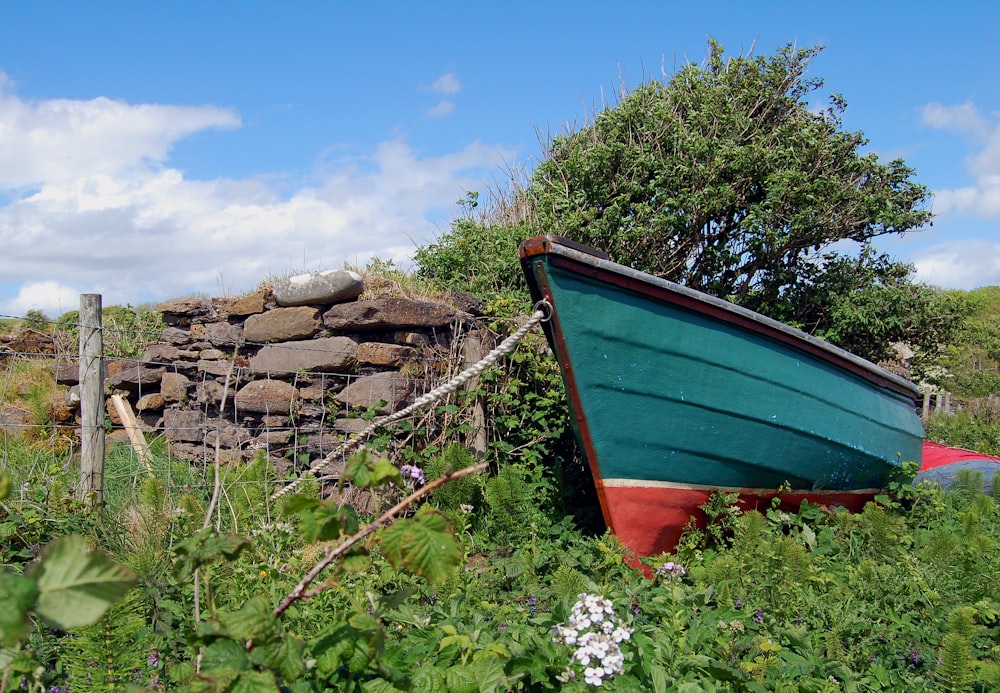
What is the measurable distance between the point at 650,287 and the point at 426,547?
117 inches

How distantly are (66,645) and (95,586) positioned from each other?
1.78m

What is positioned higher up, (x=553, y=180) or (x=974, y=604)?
(x=553, y=180)

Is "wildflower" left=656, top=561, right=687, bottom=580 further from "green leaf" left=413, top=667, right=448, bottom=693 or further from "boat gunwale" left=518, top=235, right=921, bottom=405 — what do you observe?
"green leaf" left=413, top=667, right=448, bottom=693

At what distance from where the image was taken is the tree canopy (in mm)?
8156

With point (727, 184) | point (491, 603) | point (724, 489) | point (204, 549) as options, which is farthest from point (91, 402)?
point (727, 184)

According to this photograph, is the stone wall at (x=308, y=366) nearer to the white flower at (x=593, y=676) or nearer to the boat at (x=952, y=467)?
the white flower at (x=593, y=676)

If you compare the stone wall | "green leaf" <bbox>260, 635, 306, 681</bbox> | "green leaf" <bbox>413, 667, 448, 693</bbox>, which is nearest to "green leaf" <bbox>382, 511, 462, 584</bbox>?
"green leaf" <bbox>260, 635, 306, 681</bbox>

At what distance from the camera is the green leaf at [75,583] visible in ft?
3.58

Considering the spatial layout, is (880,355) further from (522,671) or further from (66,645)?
(66,645)

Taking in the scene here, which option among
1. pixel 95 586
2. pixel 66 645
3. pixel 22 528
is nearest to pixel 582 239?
pixel 22 528

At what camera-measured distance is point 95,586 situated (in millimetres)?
1125

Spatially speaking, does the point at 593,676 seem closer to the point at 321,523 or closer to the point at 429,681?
the point at 429,681

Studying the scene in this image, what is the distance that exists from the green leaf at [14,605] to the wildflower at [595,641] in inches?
54.5

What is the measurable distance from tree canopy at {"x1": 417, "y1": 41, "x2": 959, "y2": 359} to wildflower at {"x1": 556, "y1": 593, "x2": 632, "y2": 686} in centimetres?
577
